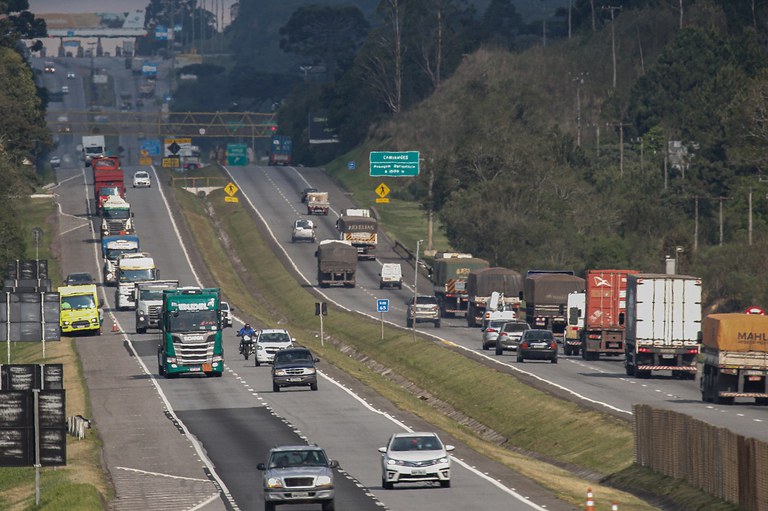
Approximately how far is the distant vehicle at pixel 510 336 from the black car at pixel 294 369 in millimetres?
18023

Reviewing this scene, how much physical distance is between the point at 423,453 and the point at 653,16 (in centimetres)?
16430

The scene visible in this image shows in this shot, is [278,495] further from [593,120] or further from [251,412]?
[593,120]

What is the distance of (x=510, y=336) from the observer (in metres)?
78.5

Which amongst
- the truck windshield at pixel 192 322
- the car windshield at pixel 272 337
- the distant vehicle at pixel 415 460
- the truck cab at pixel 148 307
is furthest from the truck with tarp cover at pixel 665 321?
the truck cab at pixel 148 307

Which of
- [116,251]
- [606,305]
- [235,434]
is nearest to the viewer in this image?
[235,434]

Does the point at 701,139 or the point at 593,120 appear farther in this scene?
the point at 593,120

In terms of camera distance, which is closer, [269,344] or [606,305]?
[606,305]

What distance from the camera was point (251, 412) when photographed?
183ft

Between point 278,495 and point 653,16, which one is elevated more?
point 653,16

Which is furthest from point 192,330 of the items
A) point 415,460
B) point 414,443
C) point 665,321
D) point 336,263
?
point 336,263

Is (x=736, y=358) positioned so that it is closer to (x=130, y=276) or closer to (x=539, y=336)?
(x=539, y=336)

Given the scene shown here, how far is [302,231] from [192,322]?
3095 inches

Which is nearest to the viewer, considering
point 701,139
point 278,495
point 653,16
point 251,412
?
point 278,495

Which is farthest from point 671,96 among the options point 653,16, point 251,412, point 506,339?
point 251,412
